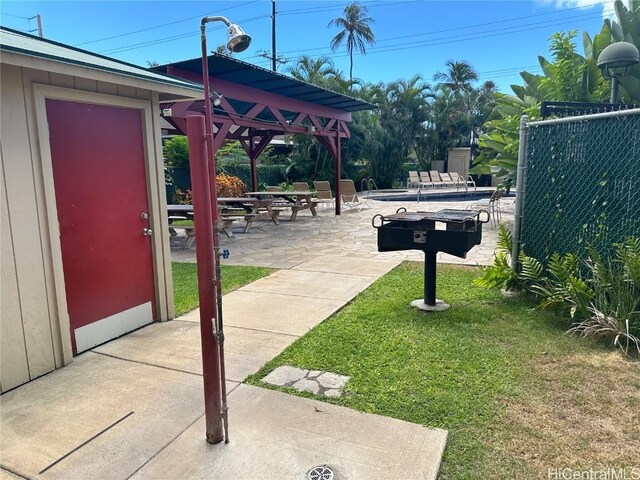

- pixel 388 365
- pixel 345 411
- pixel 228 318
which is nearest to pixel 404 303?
pixel 388 365

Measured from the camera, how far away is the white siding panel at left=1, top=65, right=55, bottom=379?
3.01 m

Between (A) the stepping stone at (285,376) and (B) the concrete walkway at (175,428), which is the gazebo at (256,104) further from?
(A) the stepping stone at (285,376)

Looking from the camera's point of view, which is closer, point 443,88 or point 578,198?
point 578,198

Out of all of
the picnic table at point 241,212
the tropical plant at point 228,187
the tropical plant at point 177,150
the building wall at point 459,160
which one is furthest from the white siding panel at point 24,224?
the building wall at point 459,160

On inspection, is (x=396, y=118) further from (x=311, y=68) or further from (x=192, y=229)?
(x=192, y=229)

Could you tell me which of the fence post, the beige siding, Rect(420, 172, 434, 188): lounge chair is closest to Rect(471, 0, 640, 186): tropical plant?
the fence post

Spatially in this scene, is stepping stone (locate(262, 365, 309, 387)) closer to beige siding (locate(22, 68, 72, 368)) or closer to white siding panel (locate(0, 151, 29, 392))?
beige siding (locate(22, 68, 72, 368))

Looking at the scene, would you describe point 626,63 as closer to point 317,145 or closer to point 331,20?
point 317,145

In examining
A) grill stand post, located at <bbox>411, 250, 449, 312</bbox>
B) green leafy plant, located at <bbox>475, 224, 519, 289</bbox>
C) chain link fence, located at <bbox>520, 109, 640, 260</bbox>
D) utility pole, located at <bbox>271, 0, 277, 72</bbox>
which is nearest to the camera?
chain link fence, located at <bbox>520, 109, 640, 260</bbox>

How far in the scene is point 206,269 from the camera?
232 centimetres

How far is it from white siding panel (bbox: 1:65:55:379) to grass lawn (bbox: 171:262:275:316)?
156 centimetres

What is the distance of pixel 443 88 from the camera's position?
27.1 metres

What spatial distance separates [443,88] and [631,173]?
25450 millimetres

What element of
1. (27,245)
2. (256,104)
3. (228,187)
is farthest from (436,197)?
(27,245)
